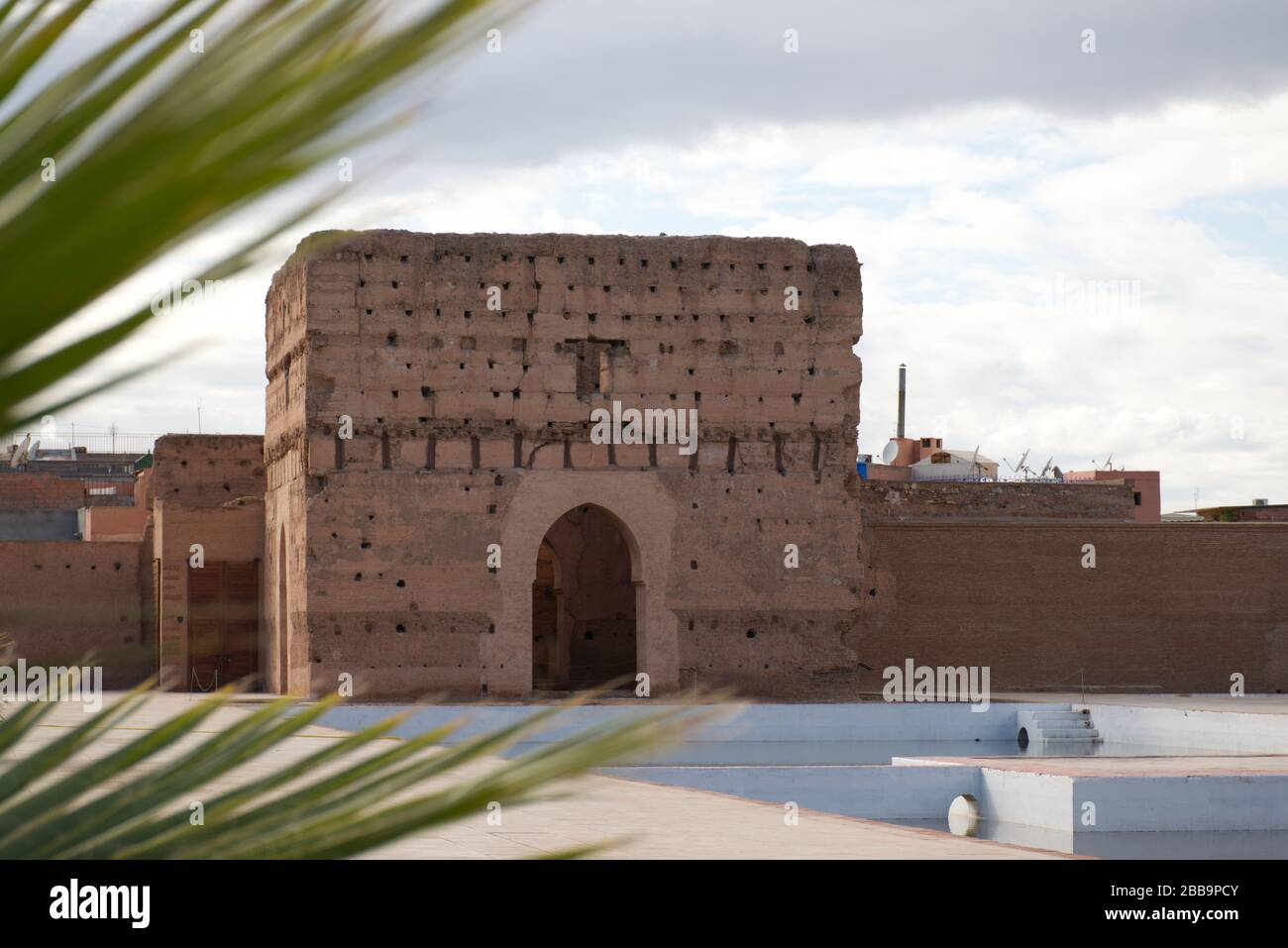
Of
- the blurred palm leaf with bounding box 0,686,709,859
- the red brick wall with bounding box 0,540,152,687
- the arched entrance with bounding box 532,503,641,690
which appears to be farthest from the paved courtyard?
the arched entrance with bounding box 532,503,641,690

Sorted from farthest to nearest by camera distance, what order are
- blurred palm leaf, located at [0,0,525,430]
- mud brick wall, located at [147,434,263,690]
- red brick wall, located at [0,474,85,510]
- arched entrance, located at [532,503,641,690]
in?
red brick wall, located at [0,474,85,510], arched entrance, located at [532,503,641,690], mud brick wall, located at [147,434,263,690], blurred palm leaf, located at [0,0,525,430]

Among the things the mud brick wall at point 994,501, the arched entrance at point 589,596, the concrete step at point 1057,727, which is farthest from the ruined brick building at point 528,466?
Answer: the mud brick wall at point 994,501

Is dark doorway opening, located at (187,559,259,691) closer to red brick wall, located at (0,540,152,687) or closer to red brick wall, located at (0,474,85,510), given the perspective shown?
red brick wall, located at (0,540,152,687)

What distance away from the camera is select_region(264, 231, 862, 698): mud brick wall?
21953 millimetres

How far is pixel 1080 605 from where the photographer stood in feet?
86.8

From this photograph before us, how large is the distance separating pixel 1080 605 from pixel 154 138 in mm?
26757

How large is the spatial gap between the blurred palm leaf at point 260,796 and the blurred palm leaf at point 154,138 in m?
0.32

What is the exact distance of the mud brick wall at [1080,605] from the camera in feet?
85.8

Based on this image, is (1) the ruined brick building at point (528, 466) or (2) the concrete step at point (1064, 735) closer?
(2) the concrete step at point (1064, 735)

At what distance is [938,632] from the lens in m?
26.1

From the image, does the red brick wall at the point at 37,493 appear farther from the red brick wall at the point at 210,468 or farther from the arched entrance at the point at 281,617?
the arched entrance at the point at 281,617

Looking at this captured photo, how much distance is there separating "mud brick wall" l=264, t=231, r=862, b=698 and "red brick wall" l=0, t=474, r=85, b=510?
40.2ft

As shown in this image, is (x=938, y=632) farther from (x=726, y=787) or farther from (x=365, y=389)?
(x=726, y=787)
